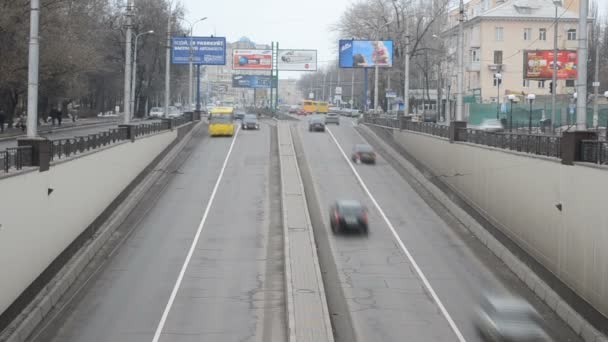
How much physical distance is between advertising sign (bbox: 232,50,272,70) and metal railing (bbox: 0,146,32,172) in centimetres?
6473

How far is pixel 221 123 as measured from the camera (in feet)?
207

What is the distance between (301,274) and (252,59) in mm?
64379

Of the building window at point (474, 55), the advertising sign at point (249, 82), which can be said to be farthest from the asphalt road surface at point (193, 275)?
the advertising sign at point (249, 82)

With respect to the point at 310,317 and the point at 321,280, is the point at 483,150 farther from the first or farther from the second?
the point at 310,317

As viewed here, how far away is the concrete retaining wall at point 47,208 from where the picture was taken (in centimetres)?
2044

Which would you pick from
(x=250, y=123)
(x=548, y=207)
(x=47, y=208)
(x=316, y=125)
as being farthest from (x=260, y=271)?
(x=250, y=123)

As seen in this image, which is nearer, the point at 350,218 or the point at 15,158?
the point at 15,158

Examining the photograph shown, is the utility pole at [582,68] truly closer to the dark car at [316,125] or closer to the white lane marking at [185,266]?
the white lane marking at [185,266]

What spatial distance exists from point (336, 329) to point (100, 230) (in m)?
13.6

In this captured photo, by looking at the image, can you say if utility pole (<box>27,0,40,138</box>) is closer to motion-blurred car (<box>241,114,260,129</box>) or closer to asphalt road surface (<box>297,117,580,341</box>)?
asphalt road surface (<box>297,117,580,341</box>)

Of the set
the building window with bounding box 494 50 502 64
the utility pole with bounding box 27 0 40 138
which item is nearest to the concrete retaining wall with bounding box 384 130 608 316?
the utility pole with bounding box 27 0 40 138

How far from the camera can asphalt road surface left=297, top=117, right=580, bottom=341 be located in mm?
22094

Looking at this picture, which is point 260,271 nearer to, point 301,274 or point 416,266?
point 301,274

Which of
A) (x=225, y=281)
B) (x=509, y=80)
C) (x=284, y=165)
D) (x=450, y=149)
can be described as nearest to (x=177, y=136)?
(x=284, y=165)
